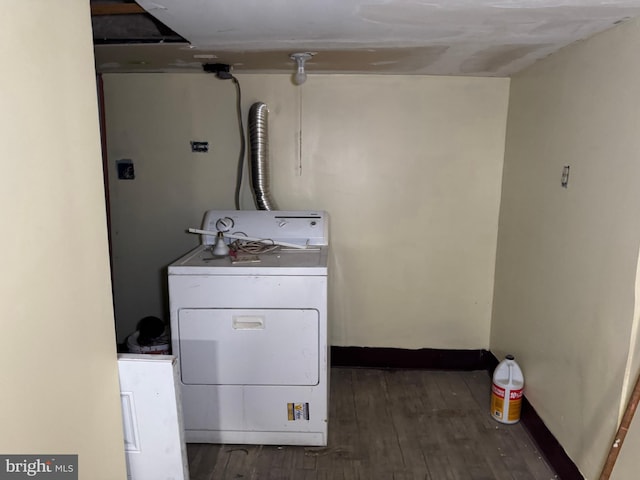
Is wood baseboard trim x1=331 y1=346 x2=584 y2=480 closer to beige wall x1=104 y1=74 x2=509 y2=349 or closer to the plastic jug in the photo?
beige wall x1=104 y1=74 x2=509 y2=349

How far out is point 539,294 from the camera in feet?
7.22

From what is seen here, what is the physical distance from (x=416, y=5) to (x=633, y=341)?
1292mm

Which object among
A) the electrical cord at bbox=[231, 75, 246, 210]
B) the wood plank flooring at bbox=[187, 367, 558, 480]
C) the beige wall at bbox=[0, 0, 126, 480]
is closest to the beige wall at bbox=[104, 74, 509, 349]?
the electrical cord at bbox=[231, 75, 246, 210]

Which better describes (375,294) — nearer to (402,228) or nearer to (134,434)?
(402,228)

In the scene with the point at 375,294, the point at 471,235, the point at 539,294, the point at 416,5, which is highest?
the point at 416,5

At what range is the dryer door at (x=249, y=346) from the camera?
2.08 metres

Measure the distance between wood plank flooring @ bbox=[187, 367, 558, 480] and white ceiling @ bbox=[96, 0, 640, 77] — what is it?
1820mm

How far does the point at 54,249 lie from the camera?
0.90 m

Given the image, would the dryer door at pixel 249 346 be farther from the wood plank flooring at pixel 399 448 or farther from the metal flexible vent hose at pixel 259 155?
the metal flexible vent hose at pixel 259 155

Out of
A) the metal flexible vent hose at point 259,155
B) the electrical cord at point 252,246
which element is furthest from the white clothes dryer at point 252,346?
the metal flexible vent hose at point 259,155

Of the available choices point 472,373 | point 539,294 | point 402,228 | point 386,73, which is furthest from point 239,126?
point 472,373

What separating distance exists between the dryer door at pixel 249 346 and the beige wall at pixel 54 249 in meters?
0.94

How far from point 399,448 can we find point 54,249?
185cm

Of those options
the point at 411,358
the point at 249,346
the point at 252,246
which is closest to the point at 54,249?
the point at 249,346
